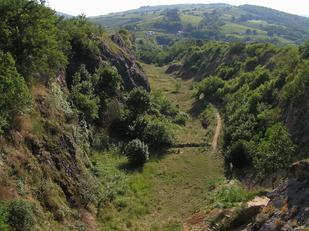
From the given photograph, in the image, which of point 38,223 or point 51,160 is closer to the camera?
point 38,223

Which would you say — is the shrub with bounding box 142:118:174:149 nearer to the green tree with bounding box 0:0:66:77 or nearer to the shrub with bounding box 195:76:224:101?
the green tree with bounding box 0:0:66:77

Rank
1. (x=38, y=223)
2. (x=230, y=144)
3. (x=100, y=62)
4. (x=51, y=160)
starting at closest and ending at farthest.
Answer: (x=38, y=223)
(x=51, y=160)
(x=230, y=144)
(x=100, y=62)

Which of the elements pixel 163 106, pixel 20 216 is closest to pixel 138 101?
pixel 163 106

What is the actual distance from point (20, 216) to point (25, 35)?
67.8ft

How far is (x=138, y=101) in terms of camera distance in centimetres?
7212

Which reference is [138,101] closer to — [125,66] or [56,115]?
[125,66]

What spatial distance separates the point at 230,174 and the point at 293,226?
31153mm

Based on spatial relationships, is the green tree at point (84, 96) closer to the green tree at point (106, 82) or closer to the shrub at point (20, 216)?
the green tree at point (106, 82)

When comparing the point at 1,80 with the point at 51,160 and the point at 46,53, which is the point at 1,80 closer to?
the point at 51,160

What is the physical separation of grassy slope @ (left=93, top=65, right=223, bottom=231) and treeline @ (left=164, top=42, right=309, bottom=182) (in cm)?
490

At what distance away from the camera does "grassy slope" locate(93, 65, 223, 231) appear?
42253 mm

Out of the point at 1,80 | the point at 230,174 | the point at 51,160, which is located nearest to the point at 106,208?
the point at 51,160

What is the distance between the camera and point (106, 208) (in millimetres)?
42688

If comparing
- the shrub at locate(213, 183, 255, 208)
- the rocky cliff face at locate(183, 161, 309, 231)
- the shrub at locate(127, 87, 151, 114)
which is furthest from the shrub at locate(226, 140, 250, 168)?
the rocky cliff face at locate(183, 161, 309, 231)
